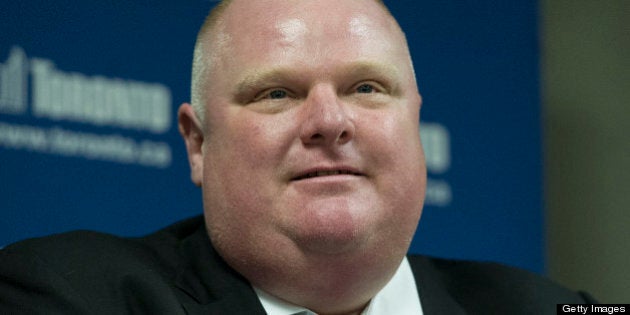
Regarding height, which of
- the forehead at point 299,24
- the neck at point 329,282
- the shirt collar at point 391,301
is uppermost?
the forehead at point 299,24

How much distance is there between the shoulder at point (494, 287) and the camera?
2.22 metres

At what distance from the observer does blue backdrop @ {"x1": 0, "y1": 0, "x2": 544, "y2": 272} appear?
2.52m

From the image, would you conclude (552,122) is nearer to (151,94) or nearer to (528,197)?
(528,197)

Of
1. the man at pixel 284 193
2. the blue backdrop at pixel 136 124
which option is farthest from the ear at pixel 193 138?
the blue backdrop at pixel 136 124

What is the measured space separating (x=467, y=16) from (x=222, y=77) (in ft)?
5.79

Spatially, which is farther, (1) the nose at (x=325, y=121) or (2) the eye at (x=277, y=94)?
(2) the eye at (x=277, y=94)

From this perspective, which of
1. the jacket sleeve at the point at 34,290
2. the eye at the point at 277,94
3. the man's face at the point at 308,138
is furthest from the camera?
the eye at the point at 277,94

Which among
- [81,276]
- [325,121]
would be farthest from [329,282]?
[81,276]

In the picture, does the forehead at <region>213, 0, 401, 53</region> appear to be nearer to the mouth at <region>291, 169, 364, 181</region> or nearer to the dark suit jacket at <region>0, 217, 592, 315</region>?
the mouth at <region>291, 169, 364, 181</region>

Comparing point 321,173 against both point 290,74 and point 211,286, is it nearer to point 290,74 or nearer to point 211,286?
point 290,74

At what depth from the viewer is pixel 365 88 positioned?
2.01 metres

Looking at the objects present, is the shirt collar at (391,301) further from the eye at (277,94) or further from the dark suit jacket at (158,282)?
the eye at (277,94)

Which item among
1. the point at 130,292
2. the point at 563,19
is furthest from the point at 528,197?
the point at 130,292

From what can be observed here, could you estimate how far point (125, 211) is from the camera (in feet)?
8.90
